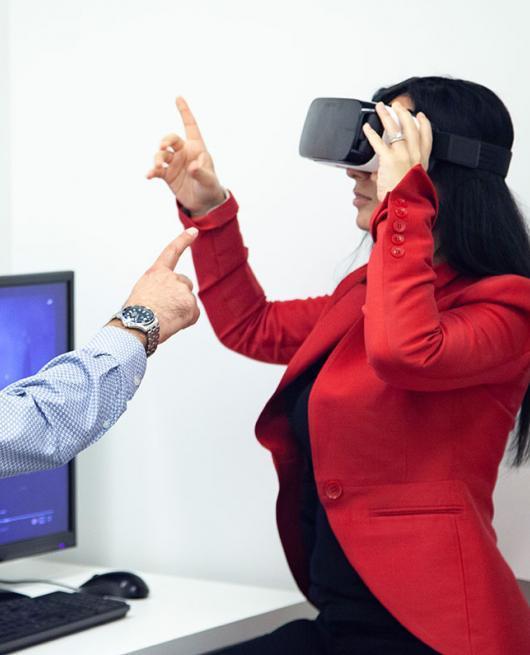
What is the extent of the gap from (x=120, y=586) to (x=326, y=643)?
0.54 m

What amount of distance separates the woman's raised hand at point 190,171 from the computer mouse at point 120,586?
687 millimetres

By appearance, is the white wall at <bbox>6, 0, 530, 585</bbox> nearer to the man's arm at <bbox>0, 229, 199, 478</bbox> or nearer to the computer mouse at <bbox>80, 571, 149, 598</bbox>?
the computer mouse at <bbox>80, 571, 149, 598</bbox>

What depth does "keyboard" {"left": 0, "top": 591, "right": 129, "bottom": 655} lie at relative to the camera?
1.75 meters

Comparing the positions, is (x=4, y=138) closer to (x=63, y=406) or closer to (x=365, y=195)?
(x=365, y=195)

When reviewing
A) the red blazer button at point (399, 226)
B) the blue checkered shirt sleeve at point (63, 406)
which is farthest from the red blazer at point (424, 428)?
the blue checkered shirt sleeve at point (63, 406)

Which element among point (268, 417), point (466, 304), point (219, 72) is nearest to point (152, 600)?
point (268, 417)

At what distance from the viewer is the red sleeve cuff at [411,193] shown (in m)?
1.50

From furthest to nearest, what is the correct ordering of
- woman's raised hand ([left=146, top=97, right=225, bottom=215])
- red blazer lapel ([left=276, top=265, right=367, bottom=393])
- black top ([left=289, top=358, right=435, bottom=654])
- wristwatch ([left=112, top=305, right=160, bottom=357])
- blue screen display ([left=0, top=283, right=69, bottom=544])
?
1. blue screen display ([left=0, top=283, right=69, bottom=544])
2. woman's raised hand ([left=146, top=97, right=225, bottom=215])
3. red blazer lapel ([left=276, top=265, right=367, bottom=393])
4. black top ([left=289, top=358, right=435, bottom=654])
5. wristwatch ([left=112, top=305, right=160, bottom=357])

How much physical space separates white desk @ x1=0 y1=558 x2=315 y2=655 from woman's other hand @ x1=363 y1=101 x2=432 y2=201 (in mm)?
806

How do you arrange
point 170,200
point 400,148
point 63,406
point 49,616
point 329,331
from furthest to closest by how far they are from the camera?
point 170,200 < point 49,616 < point 329,331 < point 400,148 < point 63,406

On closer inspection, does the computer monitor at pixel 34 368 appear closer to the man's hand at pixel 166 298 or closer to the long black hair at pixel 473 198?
the man's hand at pixel 166 298

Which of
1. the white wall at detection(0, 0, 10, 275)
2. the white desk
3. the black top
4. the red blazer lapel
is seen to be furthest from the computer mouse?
the white wall at detection(0, 0, 10, 275)

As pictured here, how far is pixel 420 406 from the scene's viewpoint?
1.58 meters

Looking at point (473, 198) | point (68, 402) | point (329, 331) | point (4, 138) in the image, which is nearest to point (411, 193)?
point (473, 198)
